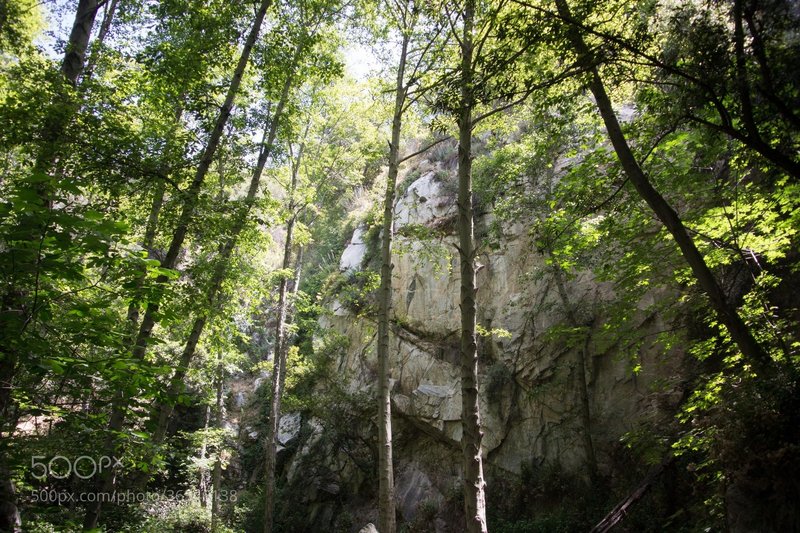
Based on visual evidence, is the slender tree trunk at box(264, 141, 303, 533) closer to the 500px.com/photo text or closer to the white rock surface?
the 500px.com/photo text

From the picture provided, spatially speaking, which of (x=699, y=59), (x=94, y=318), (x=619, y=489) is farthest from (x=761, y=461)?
(x=619, y=489)

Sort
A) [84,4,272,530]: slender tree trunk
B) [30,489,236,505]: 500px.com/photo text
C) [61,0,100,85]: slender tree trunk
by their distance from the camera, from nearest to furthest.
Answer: [84,4,272,530]: slender tree trunk < [61,0,100,85]: slender tree trunk < [30,489,236,505]: 500px.com/photo text

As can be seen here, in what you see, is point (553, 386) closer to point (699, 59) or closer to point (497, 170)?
point (497, 170)

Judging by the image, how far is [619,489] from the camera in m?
9.73

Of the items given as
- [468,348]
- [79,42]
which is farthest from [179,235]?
[468,348]

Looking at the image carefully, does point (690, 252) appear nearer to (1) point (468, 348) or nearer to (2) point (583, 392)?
(1) point (468, 348)

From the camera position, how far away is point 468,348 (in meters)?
5.70

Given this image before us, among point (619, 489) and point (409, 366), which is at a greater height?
point (409, 366)

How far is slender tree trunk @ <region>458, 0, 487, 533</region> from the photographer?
16.7ft

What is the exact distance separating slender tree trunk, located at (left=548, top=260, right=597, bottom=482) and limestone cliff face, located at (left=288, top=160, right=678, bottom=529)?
4.3 inches

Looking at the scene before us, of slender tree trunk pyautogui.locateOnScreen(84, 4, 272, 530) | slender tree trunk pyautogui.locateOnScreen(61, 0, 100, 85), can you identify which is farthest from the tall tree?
slender tree trunk pyautogui.locateOnScreen(61, 0, 100, 85)

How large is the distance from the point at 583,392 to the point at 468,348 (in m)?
6.46

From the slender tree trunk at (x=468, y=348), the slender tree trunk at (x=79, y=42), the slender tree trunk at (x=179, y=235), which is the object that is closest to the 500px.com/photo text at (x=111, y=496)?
the slender tree trunk at (x=179, y=235)

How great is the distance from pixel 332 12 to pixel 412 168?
37.3 feet
